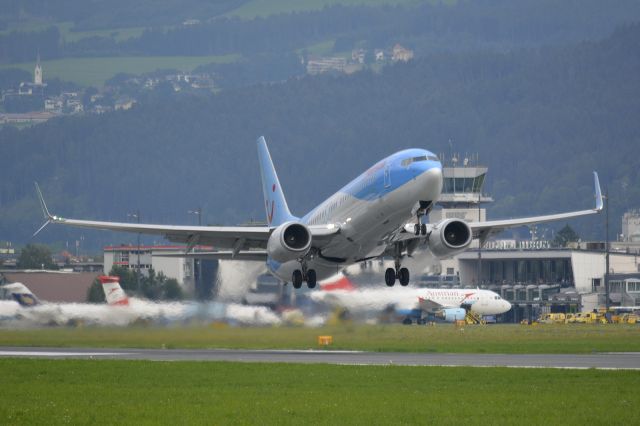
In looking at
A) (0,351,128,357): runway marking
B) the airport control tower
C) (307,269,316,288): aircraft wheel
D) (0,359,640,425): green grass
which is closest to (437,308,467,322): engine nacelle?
the airport control tower

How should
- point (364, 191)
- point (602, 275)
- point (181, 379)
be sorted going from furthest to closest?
point (602, 275)
point (364, 191)
point (181, 379)

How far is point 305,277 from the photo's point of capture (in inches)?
2135

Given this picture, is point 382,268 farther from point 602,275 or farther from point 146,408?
point 602,275

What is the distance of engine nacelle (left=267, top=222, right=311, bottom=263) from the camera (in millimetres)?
51156

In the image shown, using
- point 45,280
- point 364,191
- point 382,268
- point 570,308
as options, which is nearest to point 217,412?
point 364,191

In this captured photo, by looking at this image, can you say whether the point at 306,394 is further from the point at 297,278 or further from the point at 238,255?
the point at 238,255

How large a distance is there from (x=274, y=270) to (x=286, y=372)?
15.6 meters

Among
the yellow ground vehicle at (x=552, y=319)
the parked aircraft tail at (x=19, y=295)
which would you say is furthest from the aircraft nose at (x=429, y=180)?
the yellow ground vehicle at (x=552, y=319)

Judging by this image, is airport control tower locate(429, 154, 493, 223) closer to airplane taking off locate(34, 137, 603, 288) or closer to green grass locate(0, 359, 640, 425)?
airplane taking off locate(34, 137, 603, 288)

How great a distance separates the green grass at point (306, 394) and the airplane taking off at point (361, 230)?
6512 millimetres

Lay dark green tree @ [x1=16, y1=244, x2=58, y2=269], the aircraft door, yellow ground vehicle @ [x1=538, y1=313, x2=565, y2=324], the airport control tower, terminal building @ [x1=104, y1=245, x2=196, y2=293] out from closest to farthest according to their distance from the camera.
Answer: the aircraft door
terminal building @ [x1=104, y1=245, x2=196, y2=293]
yellow ground vehicle @ [x1=538, y1=313, x2=565, y2=324]
dark green tree @ [x1=16, y1=244, x2=58, y2=269]
the airport control tower

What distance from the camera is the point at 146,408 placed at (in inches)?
1326

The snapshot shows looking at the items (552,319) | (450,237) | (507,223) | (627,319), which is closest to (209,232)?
(450,237)

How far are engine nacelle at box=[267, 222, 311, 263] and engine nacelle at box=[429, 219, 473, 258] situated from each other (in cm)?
460
